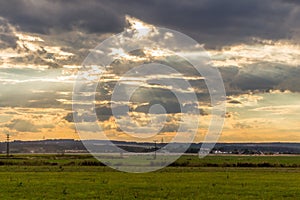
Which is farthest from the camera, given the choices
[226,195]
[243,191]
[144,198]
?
[243,191]

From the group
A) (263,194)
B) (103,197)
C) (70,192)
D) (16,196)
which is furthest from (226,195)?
(16,196)

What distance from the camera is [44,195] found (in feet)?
138

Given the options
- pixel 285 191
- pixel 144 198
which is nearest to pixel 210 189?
pixel 285 191

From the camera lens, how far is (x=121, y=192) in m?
44.8

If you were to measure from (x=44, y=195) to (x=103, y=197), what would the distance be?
5493 millimetres

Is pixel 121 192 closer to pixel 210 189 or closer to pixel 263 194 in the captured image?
pixel 210 189

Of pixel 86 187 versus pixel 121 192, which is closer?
pixel 121 192

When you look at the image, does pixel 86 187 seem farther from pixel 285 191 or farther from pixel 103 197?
pixel 285 191

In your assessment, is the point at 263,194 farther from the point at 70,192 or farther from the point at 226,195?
the point at 70,192

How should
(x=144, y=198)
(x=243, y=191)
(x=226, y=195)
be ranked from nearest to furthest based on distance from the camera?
1. (x=144, y=198)
2. (x=226, y=195)
3. (x=243, y=191)

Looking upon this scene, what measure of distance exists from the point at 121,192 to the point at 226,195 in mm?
9636

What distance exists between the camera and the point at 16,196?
1622 inches

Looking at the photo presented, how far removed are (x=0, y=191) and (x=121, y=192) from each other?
11.5m

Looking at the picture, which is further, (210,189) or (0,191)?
(210,189)
